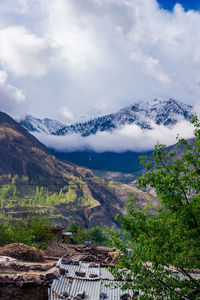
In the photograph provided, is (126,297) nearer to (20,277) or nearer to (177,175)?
(20,277)

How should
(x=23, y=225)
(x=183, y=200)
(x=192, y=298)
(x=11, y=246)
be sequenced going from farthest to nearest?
(x=23, y=225)
(x=11, y=246)
(x=183, y=200)
(x=192, y=298)

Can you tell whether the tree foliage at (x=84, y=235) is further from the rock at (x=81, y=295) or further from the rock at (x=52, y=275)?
the rock at (x=81, y=295)

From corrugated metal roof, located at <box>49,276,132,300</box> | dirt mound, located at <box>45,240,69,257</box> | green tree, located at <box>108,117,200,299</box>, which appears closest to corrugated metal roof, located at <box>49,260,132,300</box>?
corrugated metal roof, located at <box>49,276,132,300</box>

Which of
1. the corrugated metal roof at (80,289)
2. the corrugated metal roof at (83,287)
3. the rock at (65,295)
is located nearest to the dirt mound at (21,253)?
the corrugated metal roof at (83,287)

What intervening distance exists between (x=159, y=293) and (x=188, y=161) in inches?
241

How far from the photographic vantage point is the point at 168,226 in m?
11.7

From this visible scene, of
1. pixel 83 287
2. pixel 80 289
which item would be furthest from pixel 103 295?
pixel 80 289

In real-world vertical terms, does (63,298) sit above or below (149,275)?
below

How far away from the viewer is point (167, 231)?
39.8 feet

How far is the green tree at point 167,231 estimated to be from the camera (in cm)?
1122

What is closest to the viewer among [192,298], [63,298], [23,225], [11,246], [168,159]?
[192,298]

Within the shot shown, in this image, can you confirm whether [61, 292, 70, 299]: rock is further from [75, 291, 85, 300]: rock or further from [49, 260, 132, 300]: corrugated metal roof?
[75, 291, 85, 300]: rock

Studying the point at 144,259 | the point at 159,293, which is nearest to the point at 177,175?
the point at 144,259

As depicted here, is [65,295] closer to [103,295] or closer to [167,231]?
[103,295]
